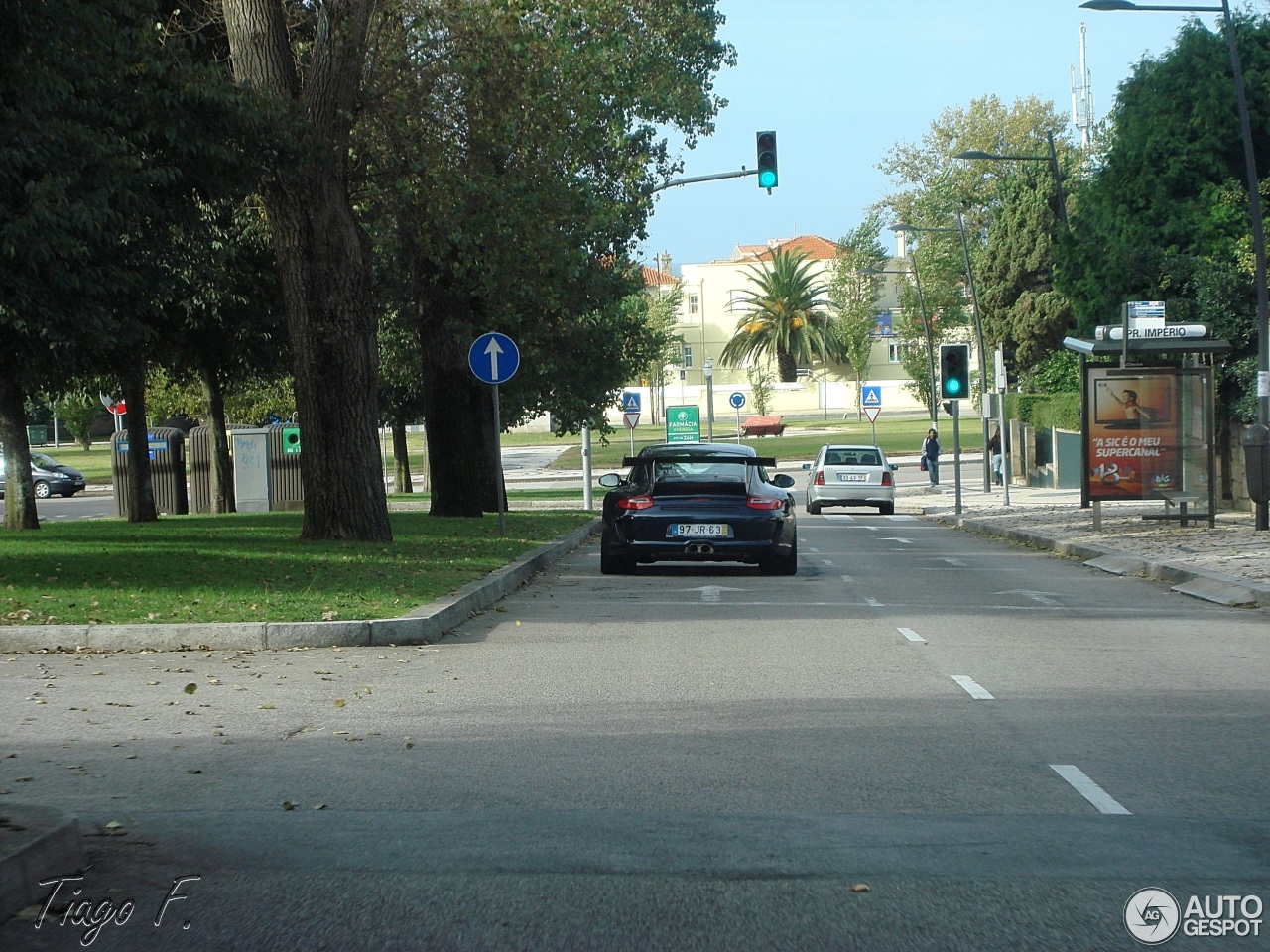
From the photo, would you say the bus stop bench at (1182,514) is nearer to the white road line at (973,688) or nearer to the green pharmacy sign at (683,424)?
the white road line at (973,688)

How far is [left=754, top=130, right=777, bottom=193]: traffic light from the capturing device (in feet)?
76.2

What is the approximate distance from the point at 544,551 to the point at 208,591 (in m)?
6.81

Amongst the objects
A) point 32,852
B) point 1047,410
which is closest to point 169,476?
point 1047,410

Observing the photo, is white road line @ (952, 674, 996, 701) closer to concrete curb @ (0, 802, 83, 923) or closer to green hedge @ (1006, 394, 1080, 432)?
concrete curb @ (0, 802, 83, 923)

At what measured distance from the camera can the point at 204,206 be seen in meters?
23.5

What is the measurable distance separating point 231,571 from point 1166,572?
1042cm

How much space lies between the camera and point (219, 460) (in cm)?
3325

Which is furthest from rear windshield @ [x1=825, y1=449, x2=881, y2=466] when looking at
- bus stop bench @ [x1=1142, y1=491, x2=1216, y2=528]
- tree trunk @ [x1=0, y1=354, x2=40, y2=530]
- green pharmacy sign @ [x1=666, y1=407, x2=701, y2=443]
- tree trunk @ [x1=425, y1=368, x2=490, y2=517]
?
tree trunk @ [x1=0, y1=354, x2=40, y2=530]

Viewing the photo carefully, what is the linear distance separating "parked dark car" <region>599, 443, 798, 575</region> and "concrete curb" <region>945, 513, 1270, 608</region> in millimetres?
4294

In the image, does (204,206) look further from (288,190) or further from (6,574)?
(6,574)

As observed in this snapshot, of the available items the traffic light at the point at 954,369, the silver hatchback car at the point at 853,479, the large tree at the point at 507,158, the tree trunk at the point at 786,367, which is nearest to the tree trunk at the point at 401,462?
the silver hatchback car at the point at 853,479

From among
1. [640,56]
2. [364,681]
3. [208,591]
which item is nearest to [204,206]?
[640,56]

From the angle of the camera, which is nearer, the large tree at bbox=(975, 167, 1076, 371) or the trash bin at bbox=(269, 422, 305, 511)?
the trash bin at bbox=(269, 422, 305, 511)

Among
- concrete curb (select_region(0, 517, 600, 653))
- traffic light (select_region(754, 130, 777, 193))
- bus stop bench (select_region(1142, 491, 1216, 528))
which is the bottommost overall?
bus stop bench (select_region(1142, 491, 1216, 528))
